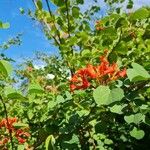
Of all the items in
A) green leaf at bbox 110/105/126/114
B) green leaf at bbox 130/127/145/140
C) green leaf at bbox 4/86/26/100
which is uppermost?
green leaf at bbox 4/86/26/100

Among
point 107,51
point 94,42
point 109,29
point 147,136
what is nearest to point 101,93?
point 109,29

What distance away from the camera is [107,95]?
5.55ft

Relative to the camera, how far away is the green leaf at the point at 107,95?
1.66 metres

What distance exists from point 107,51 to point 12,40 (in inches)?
396

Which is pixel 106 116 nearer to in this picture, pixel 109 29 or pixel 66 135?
pixel 66 135

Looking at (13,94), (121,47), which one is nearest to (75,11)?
(121,47)

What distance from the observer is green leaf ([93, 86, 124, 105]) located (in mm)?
1663

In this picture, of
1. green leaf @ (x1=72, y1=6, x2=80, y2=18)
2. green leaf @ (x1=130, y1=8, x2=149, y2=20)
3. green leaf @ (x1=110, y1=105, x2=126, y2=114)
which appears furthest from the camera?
green leaf @ (x1=72, y1=6, x2=80, y2=18)

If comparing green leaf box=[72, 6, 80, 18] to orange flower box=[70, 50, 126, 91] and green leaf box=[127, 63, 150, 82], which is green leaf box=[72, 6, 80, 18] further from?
green leaf box=[127, 63, 150, 82]

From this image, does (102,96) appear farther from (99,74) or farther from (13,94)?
(99,74)

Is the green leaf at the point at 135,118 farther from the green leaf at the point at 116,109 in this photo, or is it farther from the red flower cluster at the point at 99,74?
the red flower cluster at the point at 99,74

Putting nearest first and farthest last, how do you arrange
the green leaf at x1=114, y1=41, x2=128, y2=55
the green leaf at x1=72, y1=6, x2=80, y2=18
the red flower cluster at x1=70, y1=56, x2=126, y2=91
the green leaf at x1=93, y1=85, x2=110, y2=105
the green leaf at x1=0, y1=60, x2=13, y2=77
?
the green leaf at x1=0, y1=60, x2=13, y2=77, the green leaf at x1=93, y1=85, x2=110, y2=105, the red flower cluster at x1=70, y1=56, x2=126, y2=91, the green leaf at x1=114, y1=41, x2=128, y2=55, the green leaf at x1=72, y1=6, x2=80, y2=18

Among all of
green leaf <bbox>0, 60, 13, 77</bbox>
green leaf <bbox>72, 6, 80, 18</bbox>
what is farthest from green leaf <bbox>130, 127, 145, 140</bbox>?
green leaf <bbox>72, 6, 80, 18</bbox>

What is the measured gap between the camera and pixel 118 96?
5.55ft
